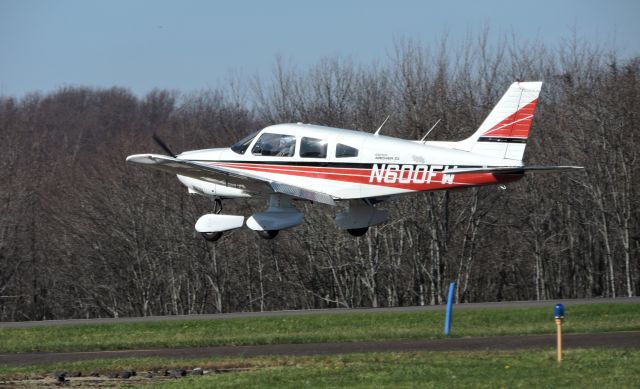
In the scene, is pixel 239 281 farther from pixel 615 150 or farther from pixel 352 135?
pixel 352 135

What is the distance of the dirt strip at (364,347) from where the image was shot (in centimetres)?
2220

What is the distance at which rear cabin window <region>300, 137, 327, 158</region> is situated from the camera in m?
24.7

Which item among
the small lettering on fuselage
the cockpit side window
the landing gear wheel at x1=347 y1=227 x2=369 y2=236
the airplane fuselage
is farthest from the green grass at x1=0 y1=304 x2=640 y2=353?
the cockpit side window

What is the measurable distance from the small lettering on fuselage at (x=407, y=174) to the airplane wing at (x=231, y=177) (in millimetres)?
1348

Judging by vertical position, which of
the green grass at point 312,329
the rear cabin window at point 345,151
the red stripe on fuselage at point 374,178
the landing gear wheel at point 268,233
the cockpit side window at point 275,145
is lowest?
the green grass at point 312,329

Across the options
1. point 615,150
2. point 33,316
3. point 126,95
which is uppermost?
point 126,95

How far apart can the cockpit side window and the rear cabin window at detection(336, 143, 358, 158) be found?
3.63ft

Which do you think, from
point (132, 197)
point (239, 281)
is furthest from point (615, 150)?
point (132, 197)

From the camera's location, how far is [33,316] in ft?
187

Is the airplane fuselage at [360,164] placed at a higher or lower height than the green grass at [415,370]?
higher

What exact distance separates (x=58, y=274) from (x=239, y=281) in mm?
10369

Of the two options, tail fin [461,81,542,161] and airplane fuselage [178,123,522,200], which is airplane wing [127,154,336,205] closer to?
airplane fuselage [178,123,522,200]

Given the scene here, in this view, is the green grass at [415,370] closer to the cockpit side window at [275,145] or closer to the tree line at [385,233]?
the cockpit side window at [275,145]

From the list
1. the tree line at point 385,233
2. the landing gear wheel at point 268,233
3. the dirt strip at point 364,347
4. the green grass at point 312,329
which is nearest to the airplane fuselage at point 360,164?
the landing gear wheel at point 268,233
